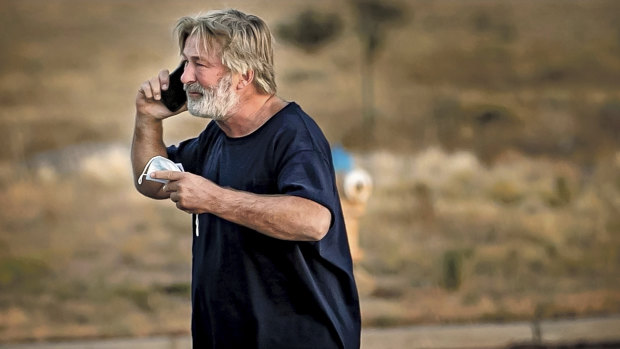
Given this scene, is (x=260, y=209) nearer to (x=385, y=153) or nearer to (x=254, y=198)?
(x=254, y=198)

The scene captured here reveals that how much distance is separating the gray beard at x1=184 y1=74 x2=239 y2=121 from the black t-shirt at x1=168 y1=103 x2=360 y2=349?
0.35 ft

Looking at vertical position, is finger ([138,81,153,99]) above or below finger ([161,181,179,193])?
above

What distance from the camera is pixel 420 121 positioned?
13.7m

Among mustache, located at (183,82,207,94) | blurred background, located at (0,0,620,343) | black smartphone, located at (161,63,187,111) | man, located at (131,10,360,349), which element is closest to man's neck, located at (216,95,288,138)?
man, located at (131,10,360,349)

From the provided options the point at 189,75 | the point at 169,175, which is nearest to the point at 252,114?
the point at 189,75

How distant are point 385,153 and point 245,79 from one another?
32.2ft

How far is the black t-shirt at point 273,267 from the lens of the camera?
3.04 metres

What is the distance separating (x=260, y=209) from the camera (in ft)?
9.35

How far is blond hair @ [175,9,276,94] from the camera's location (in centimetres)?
306

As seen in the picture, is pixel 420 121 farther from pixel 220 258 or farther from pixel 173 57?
→ pixel 220 258

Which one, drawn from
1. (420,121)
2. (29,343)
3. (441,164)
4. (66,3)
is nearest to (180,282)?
(29,343)

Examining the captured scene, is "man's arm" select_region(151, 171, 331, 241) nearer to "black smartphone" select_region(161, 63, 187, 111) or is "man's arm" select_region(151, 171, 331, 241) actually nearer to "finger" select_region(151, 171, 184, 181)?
"finger" select_region(151, 171, 184, 181)

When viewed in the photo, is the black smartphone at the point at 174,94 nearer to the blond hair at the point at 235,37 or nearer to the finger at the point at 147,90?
the finger at the point at 147,90

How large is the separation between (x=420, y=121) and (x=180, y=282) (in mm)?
5942
